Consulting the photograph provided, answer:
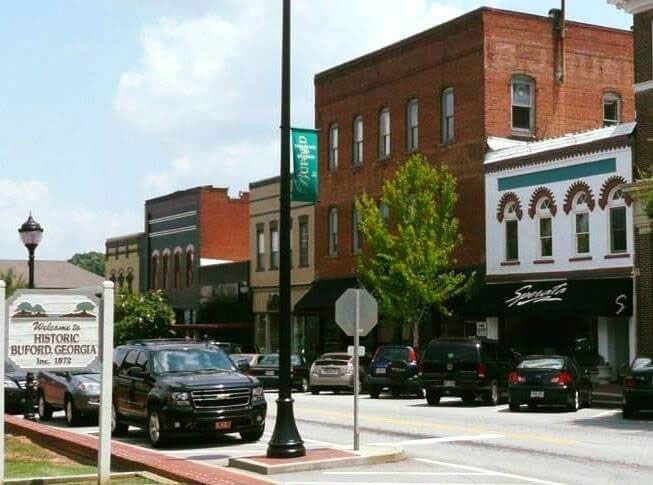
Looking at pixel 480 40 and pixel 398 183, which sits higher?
pixel 480 40

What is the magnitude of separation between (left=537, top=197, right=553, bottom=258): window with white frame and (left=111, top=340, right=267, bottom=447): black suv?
2014cm

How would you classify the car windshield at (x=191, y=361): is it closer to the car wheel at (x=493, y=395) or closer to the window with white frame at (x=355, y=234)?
the car wheel at (x=493, y=395)

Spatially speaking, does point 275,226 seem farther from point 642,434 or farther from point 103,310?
point 103,310

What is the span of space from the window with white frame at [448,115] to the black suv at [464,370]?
1492cm

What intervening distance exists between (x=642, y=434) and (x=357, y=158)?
100 feet

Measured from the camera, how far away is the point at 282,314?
16.7m

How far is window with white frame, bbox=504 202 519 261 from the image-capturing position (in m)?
41.0

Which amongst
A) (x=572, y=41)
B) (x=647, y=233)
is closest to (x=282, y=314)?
(x=647, y=233)

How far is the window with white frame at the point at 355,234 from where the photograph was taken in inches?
1986

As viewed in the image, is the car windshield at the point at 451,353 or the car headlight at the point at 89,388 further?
the car windshield at the point at 451,353

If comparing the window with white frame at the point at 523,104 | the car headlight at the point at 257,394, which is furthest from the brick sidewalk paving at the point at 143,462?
the window with white frame at the point at 523,104

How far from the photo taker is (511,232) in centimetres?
4138

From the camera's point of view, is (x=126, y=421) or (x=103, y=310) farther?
(x=126, y=421)

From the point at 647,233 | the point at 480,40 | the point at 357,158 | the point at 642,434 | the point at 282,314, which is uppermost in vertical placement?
the point at 480,40
